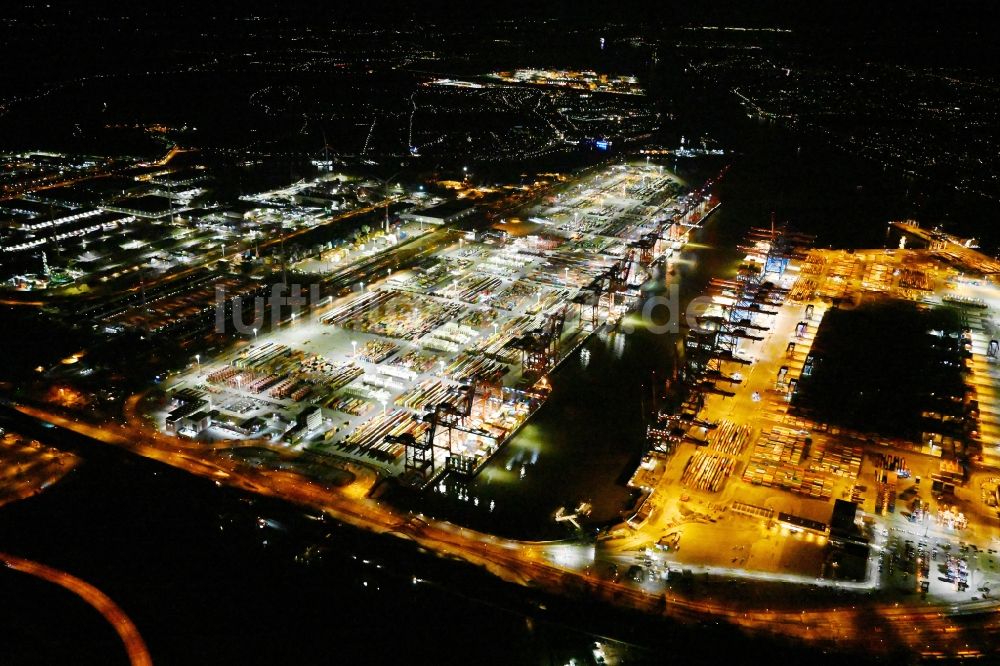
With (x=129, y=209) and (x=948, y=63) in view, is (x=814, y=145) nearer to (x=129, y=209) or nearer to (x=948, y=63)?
(x=948, y=63)

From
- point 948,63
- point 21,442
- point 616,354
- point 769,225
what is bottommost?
point 21,442

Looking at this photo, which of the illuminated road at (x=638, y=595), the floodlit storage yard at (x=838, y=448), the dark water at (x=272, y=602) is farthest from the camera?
the floodlit storage yard at (x=838, y=448)

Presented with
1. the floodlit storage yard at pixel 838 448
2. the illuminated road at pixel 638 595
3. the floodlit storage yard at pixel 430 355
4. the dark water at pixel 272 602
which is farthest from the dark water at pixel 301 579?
the floodlit storage yard at pixel 838 448

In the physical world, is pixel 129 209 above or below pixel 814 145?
below

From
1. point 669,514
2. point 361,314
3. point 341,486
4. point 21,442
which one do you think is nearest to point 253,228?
point 361,314

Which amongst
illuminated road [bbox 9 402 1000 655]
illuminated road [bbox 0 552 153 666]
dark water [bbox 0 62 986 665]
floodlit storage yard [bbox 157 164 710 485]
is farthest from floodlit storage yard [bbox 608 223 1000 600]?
illuminated road [bbox 0 552 153 666]

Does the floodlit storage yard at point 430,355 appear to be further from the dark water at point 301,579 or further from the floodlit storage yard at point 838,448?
the floodlit storage yard at point 838,448

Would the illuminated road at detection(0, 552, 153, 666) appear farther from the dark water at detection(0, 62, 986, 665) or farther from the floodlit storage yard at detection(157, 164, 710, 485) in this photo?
the floodlit storage yard at detection(157, 164, 710, 485)
